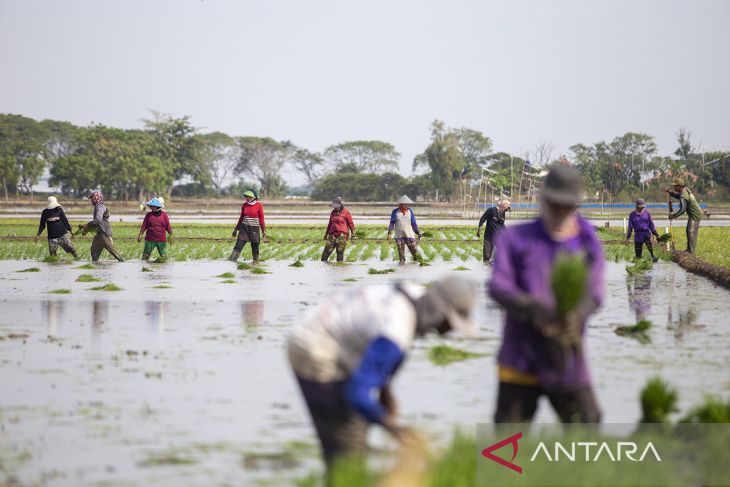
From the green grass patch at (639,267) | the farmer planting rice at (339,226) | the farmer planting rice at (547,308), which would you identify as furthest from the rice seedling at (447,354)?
the farmer planting rice at (339,226)

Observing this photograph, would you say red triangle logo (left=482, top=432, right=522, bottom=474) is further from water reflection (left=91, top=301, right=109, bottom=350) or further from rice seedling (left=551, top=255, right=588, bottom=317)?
water reflection (left=91, top=301, right=109, bottom=350)

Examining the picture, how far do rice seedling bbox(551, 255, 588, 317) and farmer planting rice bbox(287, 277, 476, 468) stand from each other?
0.47 meters

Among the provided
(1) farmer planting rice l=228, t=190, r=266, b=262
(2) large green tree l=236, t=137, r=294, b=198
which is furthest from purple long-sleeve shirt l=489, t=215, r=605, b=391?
(2) large green tree l=236, t=137, r=294, b=198

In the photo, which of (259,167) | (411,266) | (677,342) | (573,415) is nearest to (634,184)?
(259,167)

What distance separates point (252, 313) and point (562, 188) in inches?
363

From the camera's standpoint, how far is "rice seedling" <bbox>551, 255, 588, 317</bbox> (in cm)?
494

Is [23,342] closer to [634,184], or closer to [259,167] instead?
[634,184]

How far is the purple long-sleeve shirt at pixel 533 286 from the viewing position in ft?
17.0

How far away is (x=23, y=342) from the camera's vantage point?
11352 millimetres

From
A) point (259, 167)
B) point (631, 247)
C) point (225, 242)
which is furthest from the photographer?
point (259, 167)

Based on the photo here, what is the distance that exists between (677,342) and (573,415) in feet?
20.7

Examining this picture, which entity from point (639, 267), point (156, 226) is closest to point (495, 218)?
point (639, 267)

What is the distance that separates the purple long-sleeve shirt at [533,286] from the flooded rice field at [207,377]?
904 millimetres

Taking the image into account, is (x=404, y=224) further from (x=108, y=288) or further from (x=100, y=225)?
(x=108, y=288)
